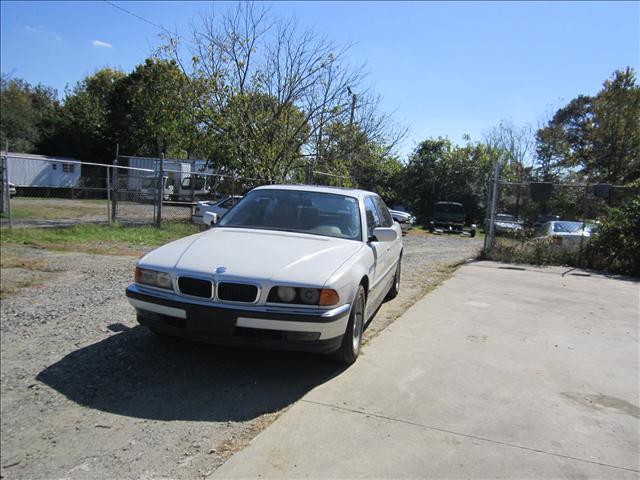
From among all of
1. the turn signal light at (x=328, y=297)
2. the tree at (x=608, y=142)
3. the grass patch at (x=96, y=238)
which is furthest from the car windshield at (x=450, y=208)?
the turn signal light at (x=328, y=297)

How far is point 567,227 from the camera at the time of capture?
1329cm

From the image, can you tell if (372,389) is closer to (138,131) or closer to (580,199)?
(580,199)

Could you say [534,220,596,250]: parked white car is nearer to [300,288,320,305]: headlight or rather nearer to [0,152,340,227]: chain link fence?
[0,152,340,227]: chain link fence

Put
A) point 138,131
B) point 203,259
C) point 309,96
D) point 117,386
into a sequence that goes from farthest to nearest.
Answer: point 138,131 < point 309,96 < point 203,259 < point 117,386

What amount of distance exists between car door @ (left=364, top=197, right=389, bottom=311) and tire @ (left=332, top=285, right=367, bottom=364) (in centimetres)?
42

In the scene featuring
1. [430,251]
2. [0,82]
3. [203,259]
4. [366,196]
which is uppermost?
[0,82]

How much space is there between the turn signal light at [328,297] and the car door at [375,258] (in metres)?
1.12

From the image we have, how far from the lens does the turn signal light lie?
12.5 ft

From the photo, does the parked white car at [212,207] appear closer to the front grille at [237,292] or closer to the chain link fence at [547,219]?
the chain link fence at [547,219]

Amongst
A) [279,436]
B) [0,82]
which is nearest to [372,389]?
[279,436]

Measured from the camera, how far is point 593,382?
4602 mm

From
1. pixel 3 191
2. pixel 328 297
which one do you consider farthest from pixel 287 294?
pixel 3 191

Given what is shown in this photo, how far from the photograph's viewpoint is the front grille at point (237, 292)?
3771mm

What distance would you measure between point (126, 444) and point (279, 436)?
0.93 metres
